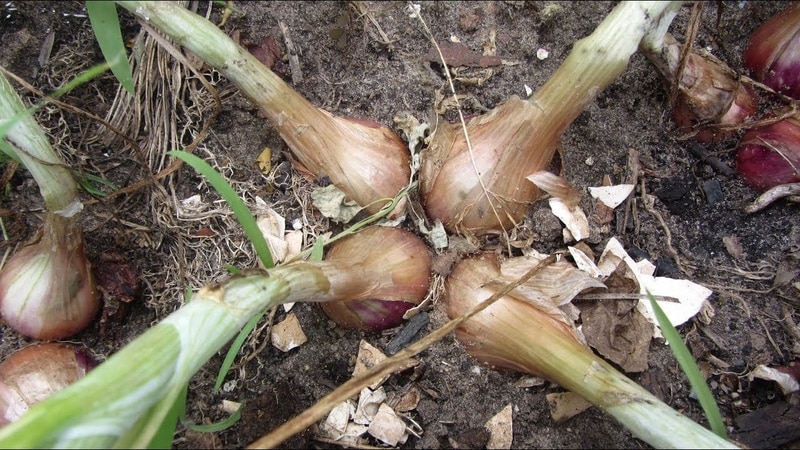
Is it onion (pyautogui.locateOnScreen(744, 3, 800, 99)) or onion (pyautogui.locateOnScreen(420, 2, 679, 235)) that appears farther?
onion (pyautogui.locateOnScreen(744, 3, 800, 99))

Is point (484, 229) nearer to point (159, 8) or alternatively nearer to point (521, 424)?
point (521, 424)

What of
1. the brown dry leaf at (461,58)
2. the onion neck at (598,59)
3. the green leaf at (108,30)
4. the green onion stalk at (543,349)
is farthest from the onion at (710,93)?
the green leaf at (108,30)

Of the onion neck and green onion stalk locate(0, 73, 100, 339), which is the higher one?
the onion neck

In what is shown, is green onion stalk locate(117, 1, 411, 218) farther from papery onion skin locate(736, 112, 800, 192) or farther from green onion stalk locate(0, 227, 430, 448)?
papery onion skin locate(736, 112, 800, 192)

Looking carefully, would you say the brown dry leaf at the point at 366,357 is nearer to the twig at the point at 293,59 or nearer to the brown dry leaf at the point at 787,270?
the twig at the point at 293,59

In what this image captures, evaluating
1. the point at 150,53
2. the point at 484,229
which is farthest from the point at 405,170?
the point at 150,53

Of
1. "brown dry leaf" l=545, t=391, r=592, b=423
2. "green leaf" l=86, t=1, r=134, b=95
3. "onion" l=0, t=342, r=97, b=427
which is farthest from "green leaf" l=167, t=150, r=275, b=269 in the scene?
"brown dry leaf" l=545, t=391, r=592, b=423
